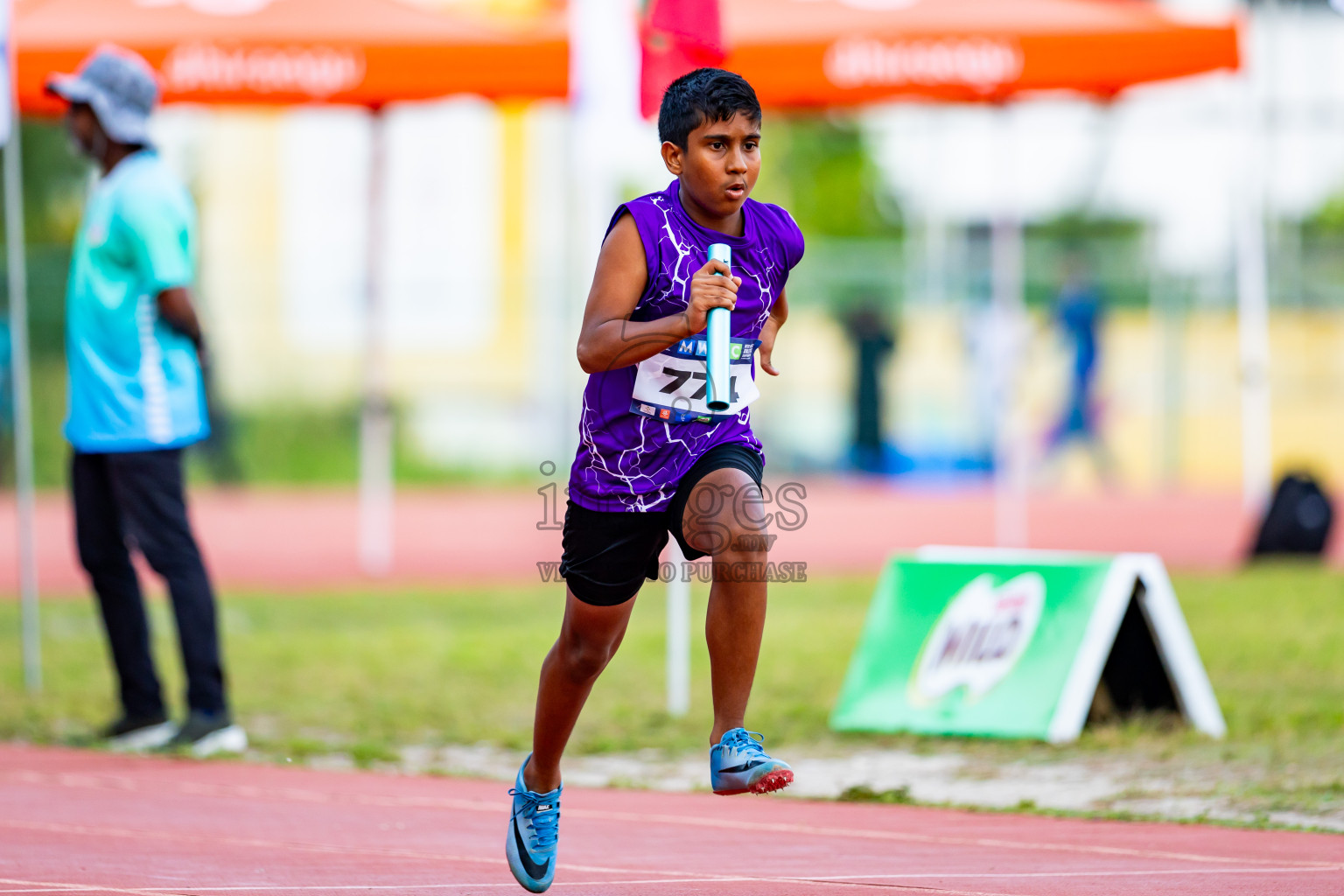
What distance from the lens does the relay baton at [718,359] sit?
338 centimetres

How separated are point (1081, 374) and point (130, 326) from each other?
15.5 metres

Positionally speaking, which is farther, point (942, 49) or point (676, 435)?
point (942, 49)

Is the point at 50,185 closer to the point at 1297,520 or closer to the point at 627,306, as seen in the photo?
the point at 1297,520

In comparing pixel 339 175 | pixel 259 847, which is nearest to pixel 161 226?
pixel 259 847

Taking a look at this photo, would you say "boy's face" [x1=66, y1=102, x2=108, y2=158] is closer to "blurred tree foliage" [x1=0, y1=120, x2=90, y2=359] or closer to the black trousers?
the black trousers

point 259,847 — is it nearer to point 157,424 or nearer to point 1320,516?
point 157,424

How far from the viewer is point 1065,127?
30766 millimetres

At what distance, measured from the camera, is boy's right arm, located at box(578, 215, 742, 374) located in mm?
3436

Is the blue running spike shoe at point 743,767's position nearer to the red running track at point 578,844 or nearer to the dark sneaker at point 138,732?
the red running track at point 578,844

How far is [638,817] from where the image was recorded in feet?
16.1

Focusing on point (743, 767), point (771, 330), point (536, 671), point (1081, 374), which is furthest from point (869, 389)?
point (743, 767)

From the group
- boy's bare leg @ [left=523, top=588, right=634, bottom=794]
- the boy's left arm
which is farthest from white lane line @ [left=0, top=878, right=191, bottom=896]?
the boy's left arm

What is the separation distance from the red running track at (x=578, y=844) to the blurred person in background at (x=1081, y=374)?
1537cm

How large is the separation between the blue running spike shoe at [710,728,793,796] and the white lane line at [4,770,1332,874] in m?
0.67
